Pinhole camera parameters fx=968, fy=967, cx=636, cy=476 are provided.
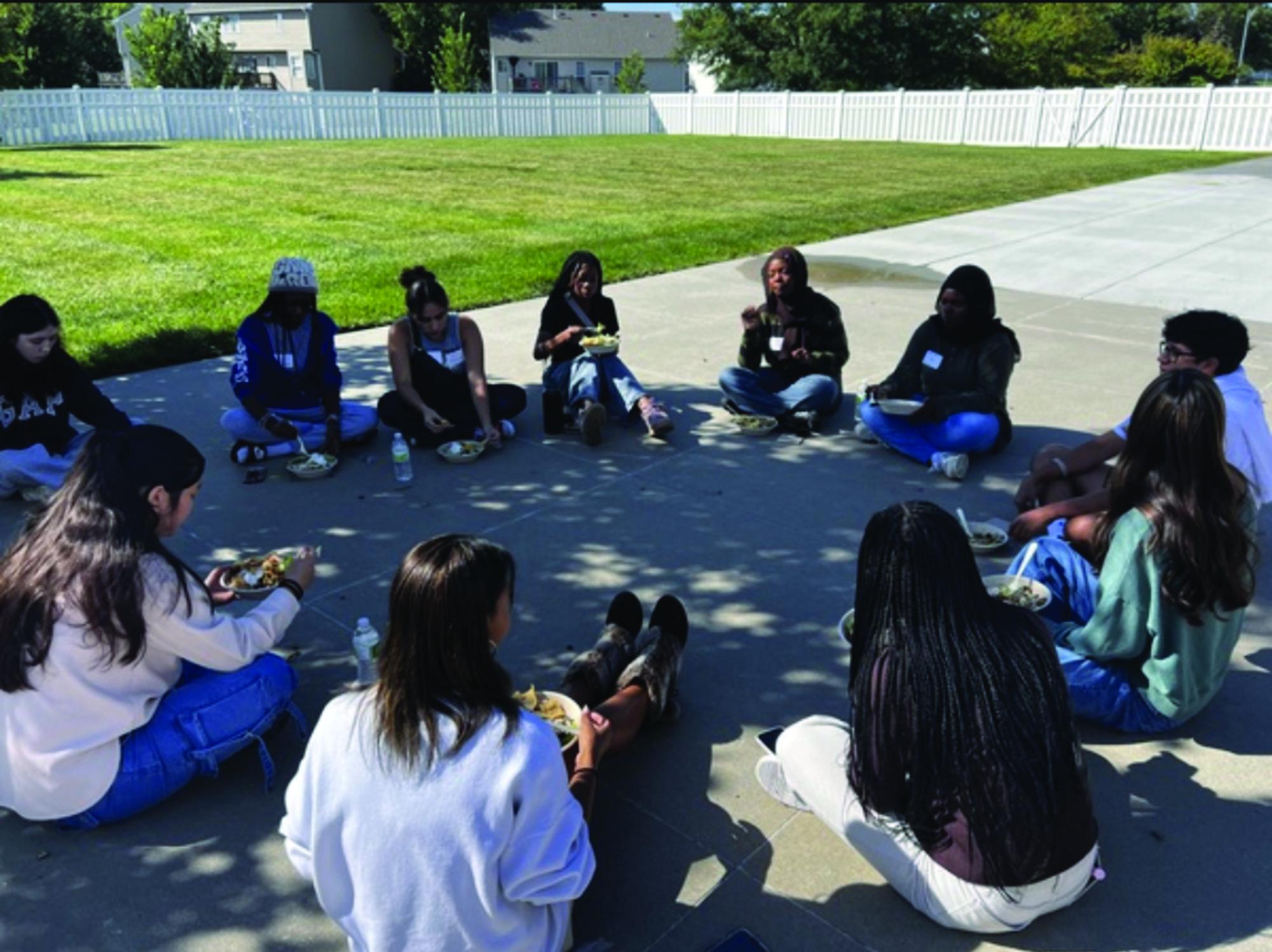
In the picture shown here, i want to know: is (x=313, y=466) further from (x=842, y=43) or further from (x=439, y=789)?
(x=842, y=43)

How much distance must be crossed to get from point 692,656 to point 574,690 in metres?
0.69

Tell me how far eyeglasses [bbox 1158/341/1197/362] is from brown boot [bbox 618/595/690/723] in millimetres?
Result: 2454

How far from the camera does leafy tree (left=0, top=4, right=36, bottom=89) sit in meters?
27.0

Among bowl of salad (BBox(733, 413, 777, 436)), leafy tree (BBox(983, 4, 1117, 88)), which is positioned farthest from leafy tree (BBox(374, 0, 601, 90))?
bowl of salad (BBox(733, 413, 777, 436))

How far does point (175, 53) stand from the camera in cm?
3850

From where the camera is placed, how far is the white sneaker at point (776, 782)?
2932 mm

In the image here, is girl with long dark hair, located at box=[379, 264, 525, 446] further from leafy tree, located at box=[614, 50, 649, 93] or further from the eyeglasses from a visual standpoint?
leafy tree, located at box=[614, 50, 649, 93]

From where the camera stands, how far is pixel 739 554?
15.3 feet

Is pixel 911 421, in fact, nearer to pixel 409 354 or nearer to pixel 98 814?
pixel 409 354

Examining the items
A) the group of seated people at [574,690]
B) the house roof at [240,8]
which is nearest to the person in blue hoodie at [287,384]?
the group of seated people at [574,690]

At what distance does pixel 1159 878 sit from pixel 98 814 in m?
3.10

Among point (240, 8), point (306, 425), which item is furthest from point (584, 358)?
point (240, 8)

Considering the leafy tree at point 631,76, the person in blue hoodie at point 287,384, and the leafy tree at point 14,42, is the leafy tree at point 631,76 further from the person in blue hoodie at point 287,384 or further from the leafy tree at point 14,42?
the person in blue hoodie at point 287,384

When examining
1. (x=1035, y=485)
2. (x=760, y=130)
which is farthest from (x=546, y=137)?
(x=1035, y=485)
